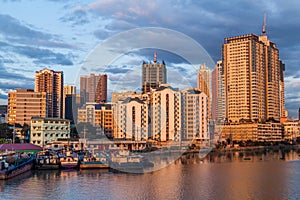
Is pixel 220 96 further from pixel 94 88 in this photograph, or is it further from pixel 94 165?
pixel 94 165

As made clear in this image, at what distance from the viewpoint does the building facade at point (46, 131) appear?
112 feet

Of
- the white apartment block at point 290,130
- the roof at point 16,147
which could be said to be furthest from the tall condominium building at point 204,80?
the roof at point 16,147

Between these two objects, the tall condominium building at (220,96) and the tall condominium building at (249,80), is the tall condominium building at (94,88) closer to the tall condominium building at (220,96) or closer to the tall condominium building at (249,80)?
the tall condominium building at (220,96)

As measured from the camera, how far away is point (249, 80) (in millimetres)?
60406

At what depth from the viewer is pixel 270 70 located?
6372cm

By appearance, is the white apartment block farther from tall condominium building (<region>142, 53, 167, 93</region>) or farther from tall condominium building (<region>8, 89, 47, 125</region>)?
tall condominium building (<region>8, 89, 47, 125</region>)

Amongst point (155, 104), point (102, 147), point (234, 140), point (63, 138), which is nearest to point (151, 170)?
point (102, 147)

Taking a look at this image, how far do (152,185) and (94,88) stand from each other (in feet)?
186

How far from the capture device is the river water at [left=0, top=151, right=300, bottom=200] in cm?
1412

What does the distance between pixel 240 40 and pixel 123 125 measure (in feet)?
85.2

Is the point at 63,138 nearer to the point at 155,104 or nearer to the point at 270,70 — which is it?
the point at 155,104

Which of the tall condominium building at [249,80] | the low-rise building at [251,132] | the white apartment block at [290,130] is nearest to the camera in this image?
the low-rise building at [251,132]

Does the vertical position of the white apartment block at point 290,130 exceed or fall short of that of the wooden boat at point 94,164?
it exceeds it

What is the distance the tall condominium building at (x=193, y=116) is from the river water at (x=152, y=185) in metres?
21.7
